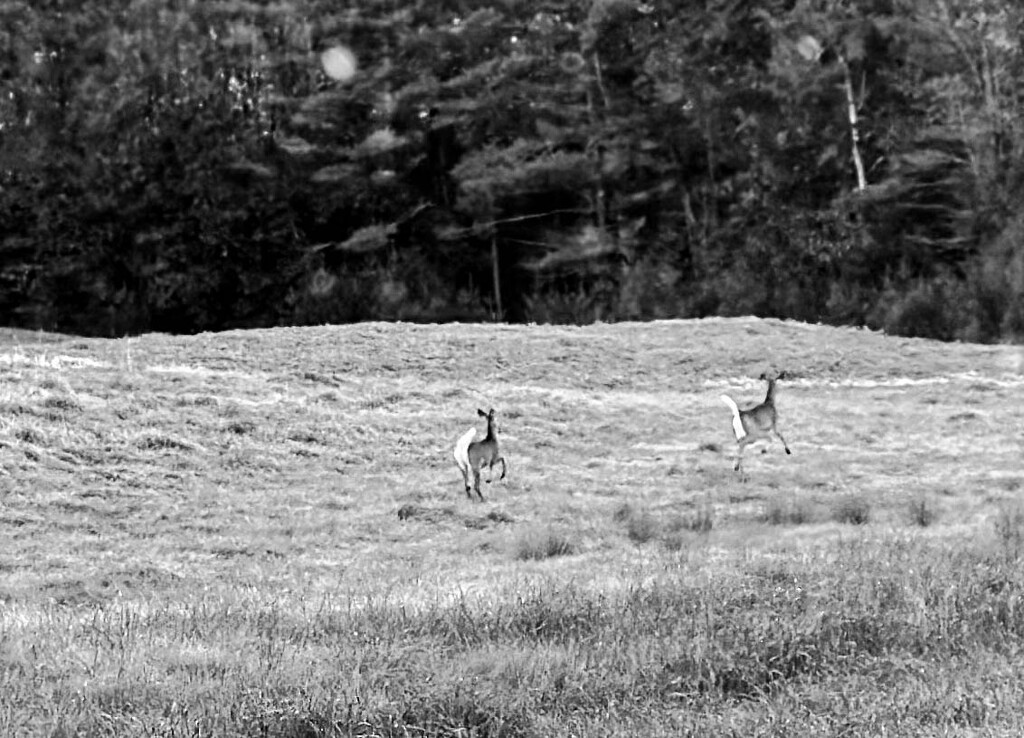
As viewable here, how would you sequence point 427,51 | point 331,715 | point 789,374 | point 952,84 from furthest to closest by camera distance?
point 427,51, point 952,84, point 789,374, point 331,715

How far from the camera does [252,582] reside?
30.9 feet

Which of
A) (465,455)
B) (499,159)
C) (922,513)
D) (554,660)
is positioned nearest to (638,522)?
(465,455)

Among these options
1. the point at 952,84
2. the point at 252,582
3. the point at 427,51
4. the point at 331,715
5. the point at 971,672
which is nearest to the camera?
the point at 331,715

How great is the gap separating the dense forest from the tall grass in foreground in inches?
1196

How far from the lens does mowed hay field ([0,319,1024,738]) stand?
17.7ft

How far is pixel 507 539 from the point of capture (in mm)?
11422

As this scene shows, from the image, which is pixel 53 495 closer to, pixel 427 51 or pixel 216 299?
pixel 216 299

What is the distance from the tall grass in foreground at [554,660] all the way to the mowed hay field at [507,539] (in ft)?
0.07

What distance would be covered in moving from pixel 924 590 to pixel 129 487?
904 centimetres

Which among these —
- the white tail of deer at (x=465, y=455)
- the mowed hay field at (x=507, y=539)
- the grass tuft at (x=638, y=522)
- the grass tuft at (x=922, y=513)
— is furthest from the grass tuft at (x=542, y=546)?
the grass tuft at (x=922, y=513)

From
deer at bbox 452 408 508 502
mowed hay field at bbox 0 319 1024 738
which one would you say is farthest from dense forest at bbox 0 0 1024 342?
deer at bbox 452 408 508 502

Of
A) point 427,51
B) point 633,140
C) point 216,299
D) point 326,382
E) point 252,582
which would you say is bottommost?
point 252,582

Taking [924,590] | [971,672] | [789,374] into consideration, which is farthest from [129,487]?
[789,374]

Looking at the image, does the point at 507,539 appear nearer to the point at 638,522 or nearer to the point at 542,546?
the point at 542,546
